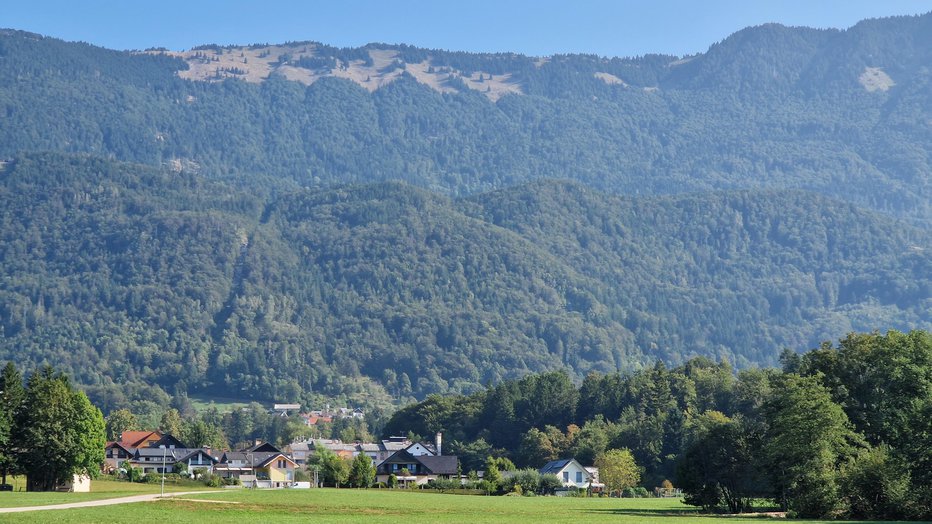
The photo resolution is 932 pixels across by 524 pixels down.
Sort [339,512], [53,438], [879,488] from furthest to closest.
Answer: [53,438], [339,512], [879,488]

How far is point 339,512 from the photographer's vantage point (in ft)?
279

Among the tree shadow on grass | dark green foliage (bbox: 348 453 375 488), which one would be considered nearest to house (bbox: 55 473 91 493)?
the tree shadow on grass

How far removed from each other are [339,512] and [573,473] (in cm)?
9231

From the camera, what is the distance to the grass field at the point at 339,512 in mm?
73750

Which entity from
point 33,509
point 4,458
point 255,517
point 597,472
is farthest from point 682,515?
point 597,472

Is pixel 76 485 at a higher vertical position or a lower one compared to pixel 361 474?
lower

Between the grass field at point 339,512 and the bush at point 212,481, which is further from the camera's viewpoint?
the bush at point 212,481

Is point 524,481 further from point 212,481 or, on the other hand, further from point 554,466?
point 212,481

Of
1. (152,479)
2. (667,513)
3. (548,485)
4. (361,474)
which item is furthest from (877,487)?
(361,474)

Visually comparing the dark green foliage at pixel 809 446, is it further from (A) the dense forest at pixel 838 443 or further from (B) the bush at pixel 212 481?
(B) the bush at pixel 212 481

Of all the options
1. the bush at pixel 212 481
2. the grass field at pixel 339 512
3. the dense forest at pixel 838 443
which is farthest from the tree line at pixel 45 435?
the dense forest at pixel 838 443

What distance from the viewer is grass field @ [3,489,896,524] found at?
73.8 metres

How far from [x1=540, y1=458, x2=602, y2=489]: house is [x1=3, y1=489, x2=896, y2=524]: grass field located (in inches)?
2477

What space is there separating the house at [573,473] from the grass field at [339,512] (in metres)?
62.9
